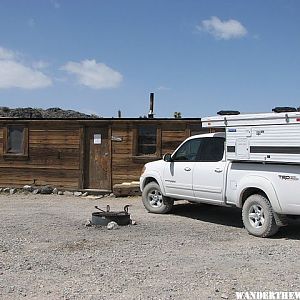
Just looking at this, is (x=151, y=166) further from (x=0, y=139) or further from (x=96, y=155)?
(x=0, y=139)

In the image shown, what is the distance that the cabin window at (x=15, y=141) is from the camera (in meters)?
17.7

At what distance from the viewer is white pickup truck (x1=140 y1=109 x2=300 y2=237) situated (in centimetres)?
866

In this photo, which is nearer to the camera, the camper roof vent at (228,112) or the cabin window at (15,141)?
the camper roof vent at (228,112)

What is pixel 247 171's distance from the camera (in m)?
9.48

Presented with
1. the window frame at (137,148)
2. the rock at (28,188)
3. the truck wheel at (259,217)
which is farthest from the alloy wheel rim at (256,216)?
the rock at (28,188)

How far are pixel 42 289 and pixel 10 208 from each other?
26.1 ft

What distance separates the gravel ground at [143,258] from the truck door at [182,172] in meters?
0.63

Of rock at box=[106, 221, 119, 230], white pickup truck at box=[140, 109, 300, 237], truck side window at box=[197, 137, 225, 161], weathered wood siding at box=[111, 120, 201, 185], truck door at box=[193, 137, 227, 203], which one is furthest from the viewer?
weathered wood siding at box=[111, 120, 201, 185]

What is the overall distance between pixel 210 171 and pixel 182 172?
3.18ft

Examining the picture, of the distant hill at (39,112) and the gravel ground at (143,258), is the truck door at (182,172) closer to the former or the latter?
the gravel ground at (143,258)

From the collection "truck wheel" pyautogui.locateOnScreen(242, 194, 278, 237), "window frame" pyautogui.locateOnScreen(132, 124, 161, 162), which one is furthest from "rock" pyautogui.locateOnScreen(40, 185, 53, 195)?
"truck wheel" pyautogui.locateOnScreen(242, 194, 278, 237)

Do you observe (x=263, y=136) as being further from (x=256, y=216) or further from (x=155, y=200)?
(x=155, y=200)

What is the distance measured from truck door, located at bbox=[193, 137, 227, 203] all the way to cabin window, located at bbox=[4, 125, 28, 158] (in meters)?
8.74

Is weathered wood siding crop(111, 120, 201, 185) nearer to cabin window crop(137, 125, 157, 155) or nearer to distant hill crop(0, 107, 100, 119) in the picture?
cabin window crop(137, 125, 157, 155)
